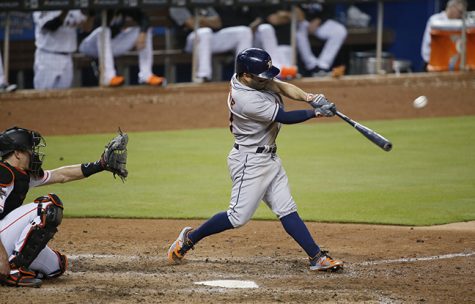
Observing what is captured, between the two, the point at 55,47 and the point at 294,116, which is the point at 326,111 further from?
the point at 55,47

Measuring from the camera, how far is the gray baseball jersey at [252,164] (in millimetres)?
6391

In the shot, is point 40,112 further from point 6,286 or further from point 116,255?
point 6,286

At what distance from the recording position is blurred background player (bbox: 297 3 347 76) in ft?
52.8

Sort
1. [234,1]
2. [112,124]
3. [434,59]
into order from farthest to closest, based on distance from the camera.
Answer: [434,59]
[234,1]
[112,124]

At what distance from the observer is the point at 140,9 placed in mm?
14961

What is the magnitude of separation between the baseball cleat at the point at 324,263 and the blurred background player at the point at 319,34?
32.6 feet

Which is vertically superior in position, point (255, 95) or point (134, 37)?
point (255, 95)

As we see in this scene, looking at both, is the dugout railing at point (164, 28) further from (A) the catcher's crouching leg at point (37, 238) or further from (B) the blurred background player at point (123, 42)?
(A) the catcher's crouching leg at point (37, 238)

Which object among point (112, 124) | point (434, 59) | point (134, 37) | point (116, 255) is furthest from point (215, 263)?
point (434, 59)

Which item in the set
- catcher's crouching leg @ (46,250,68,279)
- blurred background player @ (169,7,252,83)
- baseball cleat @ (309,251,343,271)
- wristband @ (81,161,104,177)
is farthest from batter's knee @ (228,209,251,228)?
blurred background player @ (169,7,252,83)

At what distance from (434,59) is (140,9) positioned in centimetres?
543

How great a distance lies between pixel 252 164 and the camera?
21.0ft

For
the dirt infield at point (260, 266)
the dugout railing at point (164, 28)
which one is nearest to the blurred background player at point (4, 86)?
the dugout railing at point (164, 28)

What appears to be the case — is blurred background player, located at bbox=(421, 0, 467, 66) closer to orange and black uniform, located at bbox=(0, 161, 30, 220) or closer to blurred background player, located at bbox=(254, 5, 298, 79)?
blurred background player, located at bbox=(254, 5, 298, 79)
